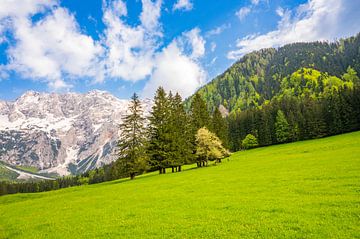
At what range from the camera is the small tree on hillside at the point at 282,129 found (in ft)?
379

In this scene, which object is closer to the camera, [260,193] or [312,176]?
[260,193]

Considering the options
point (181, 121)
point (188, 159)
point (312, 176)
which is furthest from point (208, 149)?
point (312, 176)

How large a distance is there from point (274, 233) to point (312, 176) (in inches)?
580

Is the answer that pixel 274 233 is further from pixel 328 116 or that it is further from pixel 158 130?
pixel 328 116

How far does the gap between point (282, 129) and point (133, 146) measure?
87.1 m

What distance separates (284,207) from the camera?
14.3 metres

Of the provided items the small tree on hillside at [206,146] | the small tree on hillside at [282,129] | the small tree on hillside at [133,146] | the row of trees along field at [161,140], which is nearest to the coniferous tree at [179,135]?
the row of trees along field at [161,140]

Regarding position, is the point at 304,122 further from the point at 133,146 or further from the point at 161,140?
the point at 133,146

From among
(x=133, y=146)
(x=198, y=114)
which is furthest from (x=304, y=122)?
(x=133, y=146)

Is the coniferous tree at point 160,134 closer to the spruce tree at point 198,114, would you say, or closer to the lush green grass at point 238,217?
the spruce tree at point 198,114

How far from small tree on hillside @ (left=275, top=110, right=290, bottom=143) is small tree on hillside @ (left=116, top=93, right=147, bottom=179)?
3290 inches

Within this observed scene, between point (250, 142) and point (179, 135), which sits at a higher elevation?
point (179, 135)

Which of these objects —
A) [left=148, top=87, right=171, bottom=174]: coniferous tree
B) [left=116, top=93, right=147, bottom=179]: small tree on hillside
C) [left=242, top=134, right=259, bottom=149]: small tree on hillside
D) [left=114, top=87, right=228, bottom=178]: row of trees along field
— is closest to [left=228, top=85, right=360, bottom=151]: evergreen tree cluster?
[left=242, top=134, right=259, bottom=149]: small tree on hillside

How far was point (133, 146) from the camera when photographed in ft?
172
